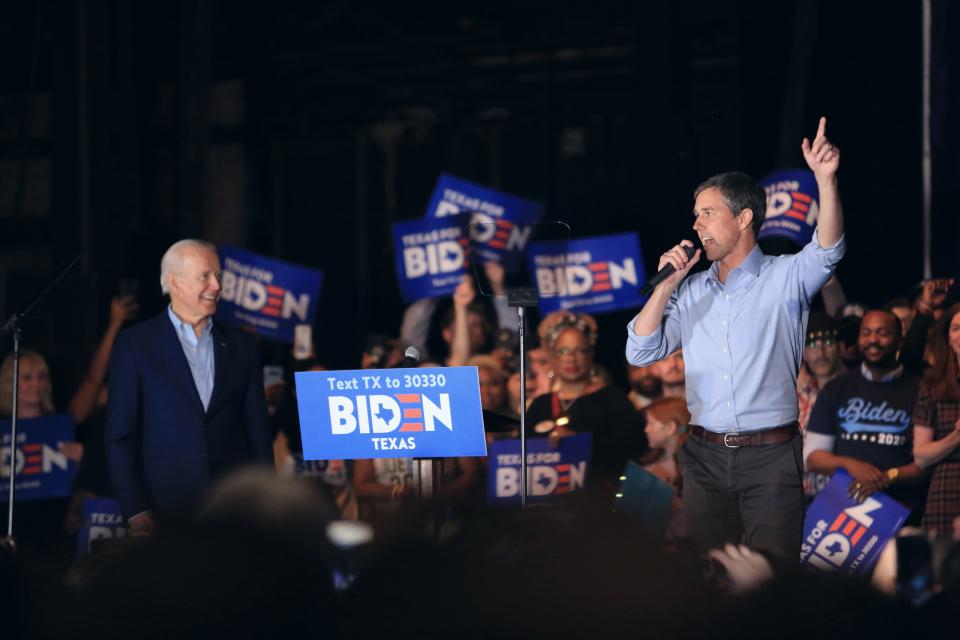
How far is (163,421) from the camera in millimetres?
3928

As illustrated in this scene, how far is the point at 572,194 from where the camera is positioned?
45.7 feet

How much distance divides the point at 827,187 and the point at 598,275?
4.10 m

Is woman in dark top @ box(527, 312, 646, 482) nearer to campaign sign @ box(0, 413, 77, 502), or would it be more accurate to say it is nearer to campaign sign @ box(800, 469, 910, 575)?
campaign sign @ box(800, 469, 910, 575)

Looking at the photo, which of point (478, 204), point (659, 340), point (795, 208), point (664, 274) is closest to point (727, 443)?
point (659, 340)

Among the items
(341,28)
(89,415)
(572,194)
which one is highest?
(341,28)

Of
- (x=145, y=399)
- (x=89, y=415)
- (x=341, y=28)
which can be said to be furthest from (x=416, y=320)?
(x=341, y=28)

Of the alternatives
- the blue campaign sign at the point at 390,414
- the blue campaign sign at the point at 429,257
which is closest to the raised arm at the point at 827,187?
the blue campaign sign at the point at 390,414

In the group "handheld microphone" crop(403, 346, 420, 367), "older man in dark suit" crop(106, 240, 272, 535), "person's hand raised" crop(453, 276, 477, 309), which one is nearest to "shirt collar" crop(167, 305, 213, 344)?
"older man in dark suit" crop(106, 240, 272, 535)

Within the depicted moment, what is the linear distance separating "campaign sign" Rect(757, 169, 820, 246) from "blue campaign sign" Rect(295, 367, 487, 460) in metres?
3.72

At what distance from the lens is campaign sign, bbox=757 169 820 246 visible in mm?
6734

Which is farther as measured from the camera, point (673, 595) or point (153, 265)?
point (153, 265)

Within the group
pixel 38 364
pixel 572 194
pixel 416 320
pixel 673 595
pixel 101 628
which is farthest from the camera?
pixel 572 194

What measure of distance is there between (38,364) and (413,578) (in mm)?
5087

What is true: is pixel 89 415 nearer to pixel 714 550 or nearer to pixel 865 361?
pixel 865 361
